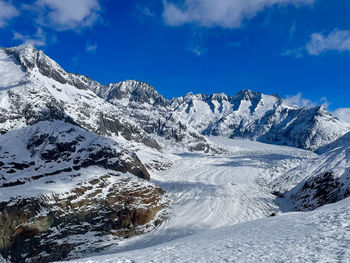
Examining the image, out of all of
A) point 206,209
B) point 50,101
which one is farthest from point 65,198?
point 50,101

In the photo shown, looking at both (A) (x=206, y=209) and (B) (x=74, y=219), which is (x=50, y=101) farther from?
(A) (x=206, y=209)

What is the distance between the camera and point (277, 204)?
7381cm

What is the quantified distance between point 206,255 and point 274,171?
3893 inches

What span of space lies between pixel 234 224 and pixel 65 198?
39.2m

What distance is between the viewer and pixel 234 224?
1361 inches

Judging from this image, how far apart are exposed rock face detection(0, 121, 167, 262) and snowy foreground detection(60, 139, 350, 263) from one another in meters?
6.65

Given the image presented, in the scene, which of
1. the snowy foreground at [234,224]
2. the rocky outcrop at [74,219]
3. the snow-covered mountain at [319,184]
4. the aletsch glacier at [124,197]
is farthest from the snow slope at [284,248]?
the snow-covered mountain at [319,184]

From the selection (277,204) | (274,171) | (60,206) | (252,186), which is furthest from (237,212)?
(274,171)

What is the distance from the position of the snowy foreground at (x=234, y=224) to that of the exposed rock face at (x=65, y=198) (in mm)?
6646

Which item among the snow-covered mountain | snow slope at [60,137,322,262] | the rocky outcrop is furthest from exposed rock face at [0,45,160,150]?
the snow-covered mountain

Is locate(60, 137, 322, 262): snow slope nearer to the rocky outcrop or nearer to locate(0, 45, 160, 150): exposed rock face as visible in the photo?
the rocky outcrop

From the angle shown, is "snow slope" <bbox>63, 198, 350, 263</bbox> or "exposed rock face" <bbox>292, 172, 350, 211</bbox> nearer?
"snow slope" <bbox>63, 198, 350, 263</bbox>

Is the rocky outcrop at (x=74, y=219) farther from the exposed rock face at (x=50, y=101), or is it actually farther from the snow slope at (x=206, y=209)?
the exposed rock face at (x=50, y=101)

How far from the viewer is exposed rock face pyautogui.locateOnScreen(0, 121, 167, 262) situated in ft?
165
